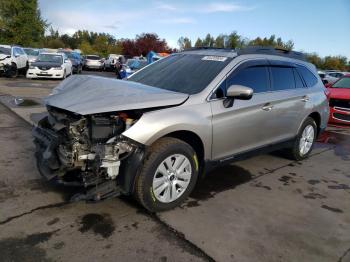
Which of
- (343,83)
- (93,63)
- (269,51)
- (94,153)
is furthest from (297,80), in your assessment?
(93,63)

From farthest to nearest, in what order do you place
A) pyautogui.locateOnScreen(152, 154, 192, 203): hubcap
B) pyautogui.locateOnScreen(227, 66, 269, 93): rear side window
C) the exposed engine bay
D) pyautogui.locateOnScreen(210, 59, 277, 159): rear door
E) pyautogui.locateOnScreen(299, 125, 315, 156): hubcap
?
pyautogui.locateOnScreen(299, 125, 315, 156): hubcap → pyautogui.locateOnScreen(227, 66, 269, 93): rear side window → pyautogui.locateOnScreen(210, 59, 277, 159): rear door → pyautogui.locateOnScreen(152, 154, 192, 203): hubcap → the exposed engine bay

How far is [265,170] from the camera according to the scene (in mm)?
5426

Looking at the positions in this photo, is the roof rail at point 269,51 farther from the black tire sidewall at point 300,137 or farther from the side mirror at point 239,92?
the black tire sidewall at point 300,137

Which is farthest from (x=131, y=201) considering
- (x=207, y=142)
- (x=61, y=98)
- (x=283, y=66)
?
(x=283, y=66)

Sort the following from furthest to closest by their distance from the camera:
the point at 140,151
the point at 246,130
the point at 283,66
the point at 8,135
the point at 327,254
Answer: the point at 8,135, the point at 283,66, the point at 246,130, the point at 140,151, the point at 327,254

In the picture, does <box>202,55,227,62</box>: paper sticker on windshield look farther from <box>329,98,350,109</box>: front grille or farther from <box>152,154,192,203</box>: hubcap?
<box>329,98,350,109</box>: front grille

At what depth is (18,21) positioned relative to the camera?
1436 inches

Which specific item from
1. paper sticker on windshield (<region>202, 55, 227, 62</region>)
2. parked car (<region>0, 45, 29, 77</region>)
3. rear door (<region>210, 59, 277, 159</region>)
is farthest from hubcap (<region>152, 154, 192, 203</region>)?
parked car (<region>0, 45, 29, 77</region>)

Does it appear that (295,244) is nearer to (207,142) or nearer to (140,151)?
(207,142)

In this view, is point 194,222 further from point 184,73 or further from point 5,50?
point 5,50

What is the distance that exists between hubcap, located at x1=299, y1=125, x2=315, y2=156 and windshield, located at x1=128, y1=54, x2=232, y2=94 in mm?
2389

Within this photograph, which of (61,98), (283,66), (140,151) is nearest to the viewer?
(140,151)

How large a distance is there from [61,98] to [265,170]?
3289 mm

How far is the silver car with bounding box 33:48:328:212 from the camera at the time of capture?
11.1 ft
